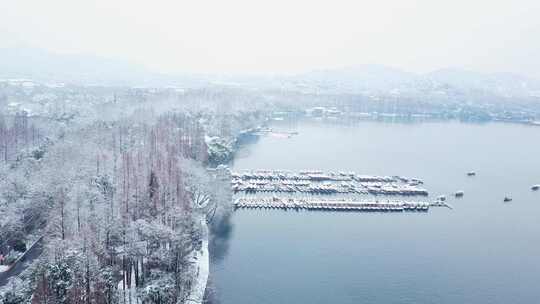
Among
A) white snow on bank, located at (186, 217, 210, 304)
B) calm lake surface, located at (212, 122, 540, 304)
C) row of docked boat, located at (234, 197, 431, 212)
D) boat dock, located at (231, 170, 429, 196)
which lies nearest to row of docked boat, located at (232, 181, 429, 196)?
boat dock, located at (231, 170, 429, 196)

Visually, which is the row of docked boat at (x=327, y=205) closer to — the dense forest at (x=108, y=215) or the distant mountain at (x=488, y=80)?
the dense forest at (x=108, y=215)

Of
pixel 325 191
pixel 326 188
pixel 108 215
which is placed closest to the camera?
pixel 108 215

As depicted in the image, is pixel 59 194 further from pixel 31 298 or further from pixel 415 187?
pixel 415 187

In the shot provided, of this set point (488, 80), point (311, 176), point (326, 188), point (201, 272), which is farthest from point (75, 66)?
point (488, 80)

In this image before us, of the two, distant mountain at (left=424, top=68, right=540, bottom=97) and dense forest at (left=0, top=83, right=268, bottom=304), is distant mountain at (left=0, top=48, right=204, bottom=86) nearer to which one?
dense forest at (left=0, top=83, right=268, bottom=304)

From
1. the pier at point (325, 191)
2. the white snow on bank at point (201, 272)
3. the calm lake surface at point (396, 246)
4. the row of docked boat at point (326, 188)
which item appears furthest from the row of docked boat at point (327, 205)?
the white snow on bank at point (201, 272)

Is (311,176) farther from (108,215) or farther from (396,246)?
(108,215)

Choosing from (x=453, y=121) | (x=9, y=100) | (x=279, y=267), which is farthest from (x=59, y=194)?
(x=453, y=121)
